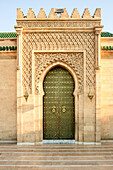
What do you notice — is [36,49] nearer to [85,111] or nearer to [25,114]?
[25,114]

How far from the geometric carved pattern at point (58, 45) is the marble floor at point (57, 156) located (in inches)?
78.7

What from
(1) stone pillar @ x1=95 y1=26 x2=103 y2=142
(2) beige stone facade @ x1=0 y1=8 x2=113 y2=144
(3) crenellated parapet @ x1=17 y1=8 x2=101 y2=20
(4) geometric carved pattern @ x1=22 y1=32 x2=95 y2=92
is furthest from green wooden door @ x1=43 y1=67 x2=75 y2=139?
(3) crenellated parapet @ x1=17 y1=8 x2=101 y2=20

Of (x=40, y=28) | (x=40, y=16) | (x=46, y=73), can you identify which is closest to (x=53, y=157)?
(x=46, y=73)

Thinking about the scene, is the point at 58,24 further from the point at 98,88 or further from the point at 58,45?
the point at 98,88

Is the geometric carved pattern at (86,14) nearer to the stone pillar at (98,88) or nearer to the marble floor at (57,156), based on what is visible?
the stone pillar at (98,88)

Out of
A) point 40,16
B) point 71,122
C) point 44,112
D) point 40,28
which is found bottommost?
point 71,122

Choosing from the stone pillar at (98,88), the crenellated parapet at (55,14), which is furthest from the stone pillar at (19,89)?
the stone pillar at (98,88)

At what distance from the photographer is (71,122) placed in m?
5.69

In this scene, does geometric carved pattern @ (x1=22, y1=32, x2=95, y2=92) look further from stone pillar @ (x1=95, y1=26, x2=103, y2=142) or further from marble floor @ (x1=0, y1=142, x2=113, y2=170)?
marble floor @ (x1=0, y1=142, x2=113, y2=170)

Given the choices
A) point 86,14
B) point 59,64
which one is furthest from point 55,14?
point 59,64

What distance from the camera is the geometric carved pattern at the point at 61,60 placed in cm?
545

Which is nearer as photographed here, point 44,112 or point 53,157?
point 53,157

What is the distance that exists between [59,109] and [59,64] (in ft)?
5.11

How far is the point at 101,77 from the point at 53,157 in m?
3.07
